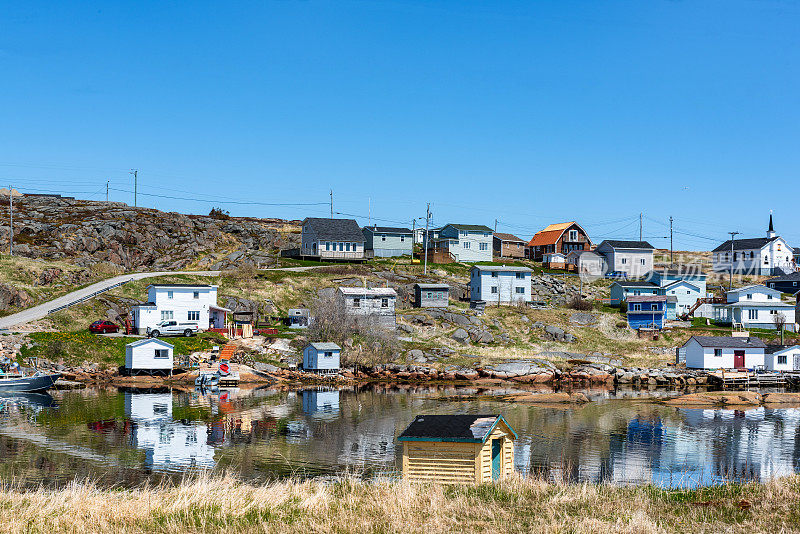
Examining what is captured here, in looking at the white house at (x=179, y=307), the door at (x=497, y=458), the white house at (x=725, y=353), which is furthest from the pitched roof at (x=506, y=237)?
the door at (x=497, y=458)

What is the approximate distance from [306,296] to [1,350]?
34.5 meters

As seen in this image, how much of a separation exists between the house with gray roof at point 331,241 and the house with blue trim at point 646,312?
40916 mm

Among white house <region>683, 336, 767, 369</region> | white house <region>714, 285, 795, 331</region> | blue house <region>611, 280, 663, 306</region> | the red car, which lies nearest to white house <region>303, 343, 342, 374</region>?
the red car

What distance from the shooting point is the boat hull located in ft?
184

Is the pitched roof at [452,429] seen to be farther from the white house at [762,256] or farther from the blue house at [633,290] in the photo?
the white house at [762,256]

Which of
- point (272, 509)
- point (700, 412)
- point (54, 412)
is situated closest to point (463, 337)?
point (700, 412)

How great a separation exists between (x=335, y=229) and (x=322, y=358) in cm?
4322

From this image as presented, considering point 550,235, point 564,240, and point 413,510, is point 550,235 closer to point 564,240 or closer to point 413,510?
point 564,240

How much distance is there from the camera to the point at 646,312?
8675 centimetres

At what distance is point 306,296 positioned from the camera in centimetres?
8669

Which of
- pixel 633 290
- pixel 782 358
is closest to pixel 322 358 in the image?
pixel 782 358

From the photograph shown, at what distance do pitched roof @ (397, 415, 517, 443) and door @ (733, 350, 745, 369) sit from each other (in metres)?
58.9

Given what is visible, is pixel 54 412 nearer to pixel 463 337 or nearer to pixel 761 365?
pixel 463 337

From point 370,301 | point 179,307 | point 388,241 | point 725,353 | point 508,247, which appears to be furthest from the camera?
point 508,247
